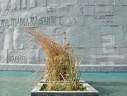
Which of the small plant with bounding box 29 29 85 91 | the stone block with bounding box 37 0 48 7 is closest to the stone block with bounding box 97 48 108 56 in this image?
the stone block with bounding box 37 0 48 7

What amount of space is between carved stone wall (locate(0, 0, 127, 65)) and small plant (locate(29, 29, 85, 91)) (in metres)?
4.19

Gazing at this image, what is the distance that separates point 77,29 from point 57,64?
14.9ft

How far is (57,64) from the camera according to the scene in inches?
116

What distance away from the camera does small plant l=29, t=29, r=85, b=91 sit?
2627 mm

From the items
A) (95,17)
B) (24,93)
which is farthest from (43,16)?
(24,93)

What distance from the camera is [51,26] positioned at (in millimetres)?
7484

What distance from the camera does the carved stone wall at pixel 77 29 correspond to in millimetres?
7379

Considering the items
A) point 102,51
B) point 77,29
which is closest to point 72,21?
point 77,29

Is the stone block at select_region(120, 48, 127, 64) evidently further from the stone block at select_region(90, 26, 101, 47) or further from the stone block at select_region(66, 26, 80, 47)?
the stone block at select_region(66, 26, 80, 47)

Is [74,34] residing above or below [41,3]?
below

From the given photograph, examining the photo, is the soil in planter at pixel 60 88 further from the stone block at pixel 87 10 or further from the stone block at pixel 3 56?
the stone block at pixel 3 56

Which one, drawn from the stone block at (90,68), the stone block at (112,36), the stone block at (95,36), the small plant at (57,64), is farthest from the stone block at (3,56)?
the small plant at (57,64)

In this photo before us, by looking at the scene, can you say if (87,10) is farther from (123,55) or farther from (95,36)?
(123,55)

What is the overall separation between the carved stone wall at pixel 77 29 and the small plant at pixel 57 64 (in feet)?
13.7
